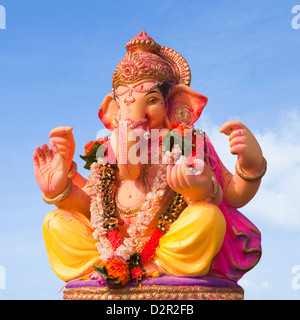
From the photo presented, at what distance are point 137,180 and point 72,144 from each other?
771 mm

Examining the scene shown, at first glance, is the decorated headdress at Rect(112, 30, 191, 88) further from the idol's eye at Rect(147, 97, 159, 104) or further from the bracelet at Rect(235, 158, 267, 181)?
the bracelet at Rect(235, 158, 267, 181)

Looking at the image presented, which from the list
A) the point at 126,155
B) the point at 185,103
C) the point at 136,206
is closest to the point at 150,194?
the point at 136,206

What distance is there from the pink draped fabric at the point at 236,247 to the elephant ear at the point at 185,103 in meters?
0.43

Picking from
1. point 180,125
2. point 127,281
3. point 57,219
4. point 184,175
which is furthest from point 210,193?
point 57,219

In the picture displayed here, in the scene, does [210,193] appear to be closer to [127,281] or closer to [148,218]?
[148,218]

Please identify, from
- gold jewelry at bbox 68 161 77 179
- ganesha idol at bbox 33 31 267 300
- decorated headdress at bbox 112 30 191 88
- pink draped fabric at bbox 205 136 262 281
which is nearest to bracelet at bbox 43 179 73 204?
ganesha idol at bbox 33 31 267 300

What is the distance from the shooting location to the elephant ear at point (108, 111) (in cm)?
545

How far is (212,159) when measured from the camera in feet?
16.5

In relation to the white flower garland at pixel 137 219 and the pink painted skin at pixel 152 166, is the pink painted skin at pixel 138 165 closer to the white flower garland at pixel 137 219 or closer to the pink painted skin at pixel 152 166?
the pink painted skin at pixel 152 166

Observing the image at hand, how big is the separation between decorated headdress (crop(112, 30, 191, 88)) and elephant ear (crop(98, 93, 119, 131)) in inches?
10.2

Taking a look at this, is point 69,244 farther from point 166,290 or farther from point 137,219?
point 166,290

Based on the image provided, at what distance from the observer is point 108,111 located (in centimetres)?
551

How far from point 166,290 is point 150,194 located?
32.8 inches

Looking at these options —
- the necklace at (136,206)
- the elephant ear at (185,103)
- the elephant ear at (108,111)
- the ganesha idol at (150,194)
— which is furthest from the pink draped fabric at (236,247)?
the elephant ear at (108,111)
